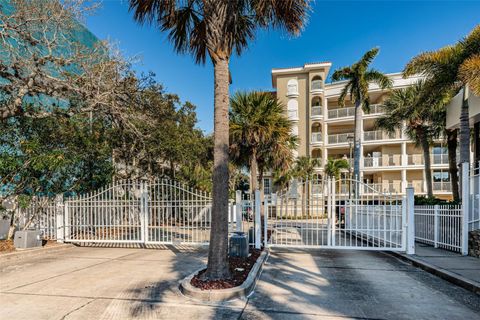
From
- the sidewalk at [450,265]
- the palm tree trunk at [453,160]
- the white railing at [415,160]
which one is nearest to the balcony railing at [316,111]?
the white railing at [415,160]

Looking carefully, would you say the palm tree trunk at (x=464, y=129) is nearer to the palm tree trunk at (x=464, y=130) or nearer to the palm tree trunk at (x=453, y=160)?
the palm tree trunk at (x=464, y=130)

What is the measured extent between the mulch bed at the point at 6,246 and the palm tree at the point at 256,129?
8.54 meters

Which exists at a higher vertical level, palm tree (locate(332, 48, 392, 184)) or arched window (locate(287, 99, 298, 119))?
arched window (locate(287, 99, 298, 119))

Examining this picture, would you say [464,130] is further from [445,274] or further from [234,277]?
[234,277]

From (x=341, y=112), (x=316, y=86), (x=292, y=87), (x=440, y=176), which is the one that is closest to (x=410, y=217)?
(x=341, y=112)

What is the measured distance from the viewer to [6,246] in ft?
30.0

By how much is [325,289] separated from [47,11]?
10.8 metres

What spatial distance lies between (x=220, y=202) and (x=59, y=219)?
7600mm

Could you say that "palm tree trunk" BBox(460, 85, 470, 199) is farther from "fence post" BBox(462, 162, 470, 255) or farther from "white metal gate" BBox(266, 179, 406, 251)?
"fence post" BBox(462, 162, 470, 255)

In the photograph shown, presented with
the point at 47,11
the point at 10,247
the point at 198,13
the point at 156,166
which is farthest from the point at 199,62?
the point at 156,166

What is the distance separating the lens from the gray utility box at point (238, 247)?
764 centimetres

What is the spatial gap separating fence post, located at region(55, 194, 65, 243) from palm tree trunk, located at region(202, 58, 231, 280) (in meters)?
7.06

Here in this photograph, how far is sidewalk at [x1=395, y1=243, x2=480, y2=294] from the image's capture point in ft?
19.3

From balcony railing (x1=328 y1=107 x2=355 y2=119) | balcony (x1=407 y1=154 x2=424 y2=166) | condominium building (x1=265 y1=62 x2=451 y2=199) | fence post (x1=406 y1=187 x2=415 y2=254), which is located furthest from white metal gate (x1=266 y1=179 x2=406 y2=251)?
balcony railing (x1=328 y1=107 x2=355 y2=119)
